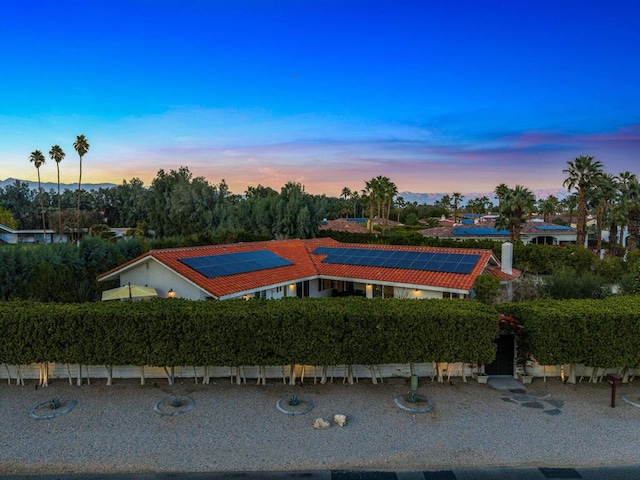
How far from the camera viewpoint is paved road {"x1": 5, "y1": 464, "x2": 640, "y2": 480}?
783 cm

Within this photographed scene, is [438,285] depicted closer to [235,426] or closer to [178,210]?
[235,426]

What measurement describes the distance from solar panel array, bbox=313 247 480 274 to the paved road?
13.4 m

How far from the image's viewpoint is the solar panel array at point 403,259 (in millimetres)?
21875

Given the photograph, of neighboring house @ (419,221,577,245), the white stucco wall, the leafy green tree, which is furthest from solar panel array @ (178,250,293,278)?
neighboring house @ (419,221,577,245)

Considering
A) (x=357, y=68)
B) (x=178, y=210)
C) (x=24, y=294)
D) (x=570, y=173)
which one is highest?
(x=357, y=68)

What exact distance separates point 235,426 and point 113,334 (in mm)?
5166

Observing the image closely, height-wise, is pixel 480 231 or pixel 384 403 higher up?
pixel 480 231

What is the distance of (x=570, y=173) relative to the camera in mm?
39781

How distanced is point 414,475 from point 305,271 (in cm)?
1670

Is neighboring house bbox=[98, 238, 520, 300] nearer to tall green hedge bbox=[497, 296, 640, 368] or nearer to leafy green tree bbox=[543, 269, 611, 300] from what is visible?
leafy green tree bbox=[543, 269, 611, 300]

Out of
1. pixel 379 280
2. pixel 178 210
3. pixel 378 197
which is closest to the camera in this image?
pixel 379 280

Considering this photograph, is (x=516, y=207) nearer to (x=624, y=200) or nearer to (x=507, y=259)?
(x=624, y=200)

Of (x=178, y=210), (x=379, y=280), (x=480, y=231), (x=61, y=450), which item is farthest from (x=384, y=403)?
(x=480, y=231)

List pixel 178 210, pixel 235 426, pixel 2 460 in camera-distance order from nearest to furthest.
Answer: pixel 2 460
pixel 235 426
pixel 178 210
